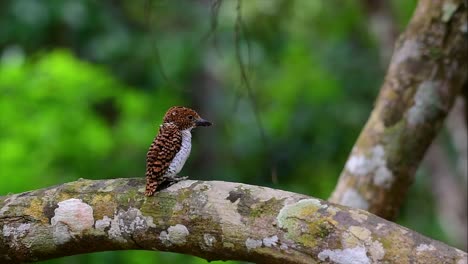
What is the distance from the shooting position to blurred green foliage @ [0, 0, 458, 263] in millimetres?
7230

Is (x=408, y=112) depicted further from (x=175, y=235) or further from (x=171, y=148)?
(x=175, y=235)

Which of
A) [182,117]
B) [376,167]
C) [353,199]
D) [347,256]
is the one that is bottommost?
[353,199]

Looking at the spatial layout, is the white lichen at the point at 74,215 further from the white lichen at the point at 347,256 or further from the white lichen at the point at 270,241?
the white lichen at the point at 347,256

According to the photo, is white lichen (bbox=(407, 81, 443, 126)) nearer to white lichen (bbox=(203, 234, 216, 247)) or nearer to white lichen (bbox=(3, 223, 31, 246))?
white lichen (bbox=(203, 234, 216, 247))

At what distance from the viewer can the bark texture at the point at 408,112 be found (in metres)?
4.19

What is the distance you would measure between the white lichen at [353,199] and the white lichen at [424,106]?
412mm

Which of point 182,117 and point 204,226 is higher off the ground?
point 182,117

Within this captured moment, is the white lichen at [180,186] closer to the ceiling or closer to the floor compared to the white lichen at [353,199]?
closer to the ceiling

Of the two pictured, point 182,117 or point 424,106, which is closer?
point 182,117

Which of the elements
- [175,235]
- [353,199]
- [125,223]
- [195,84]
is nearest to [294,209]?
[175,235]

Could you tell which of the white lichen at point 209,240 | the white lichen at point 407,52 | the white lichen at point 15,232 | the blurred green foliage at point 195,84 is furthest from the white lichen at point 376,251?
the blurred green foliage at point 195,84

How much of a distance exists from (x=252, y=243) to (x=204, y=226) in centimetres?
16

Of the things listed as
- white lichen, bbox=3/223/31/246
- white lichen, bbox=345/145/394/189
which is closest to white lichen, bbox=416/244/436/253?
white lichen, bbox=3/223/31/246

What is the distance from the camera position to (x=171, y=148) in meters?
2.97
